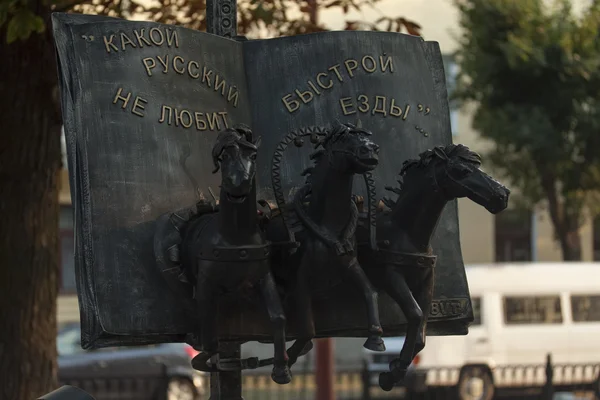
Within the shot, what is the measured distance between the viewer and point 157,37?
661cm

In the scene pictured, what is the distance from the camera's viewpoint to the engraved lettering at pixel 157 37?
21.6 ft

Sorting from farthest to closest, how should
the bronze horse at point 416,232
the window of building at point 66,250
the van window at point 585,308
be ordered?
1. the window of building at point 66,250
2. the van window at point 585,308
3. the bronze horse at point 416,232

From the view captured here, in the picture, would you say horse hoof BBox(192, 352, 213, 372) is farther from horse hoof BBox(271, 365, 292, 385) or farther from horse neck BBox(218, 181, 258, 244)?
horse neck BBox(218, 181, 258, 244)

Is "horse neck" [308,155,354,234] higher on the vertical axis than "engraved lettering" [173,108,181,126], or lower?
lower

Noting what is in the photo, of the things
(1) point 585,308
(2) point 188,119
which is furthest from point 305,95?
(1) point 585,308

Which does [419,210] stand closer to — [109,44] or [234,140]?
[234,140]

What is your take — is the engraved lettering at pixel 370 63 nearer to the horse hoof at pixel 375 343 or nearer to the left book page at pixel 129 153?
the left book page at pixel 129 153

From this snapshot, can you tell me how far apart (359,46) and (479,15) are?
17.5 m

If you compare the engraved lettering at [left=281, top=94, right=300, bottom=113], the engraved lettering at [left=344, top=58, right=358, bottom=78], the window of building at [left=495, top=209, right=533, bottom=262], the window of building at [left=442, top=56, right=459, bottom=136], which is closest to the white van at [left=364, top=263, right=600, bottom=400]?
the window of building at [left=442, top=56, right=459, bottom=136]

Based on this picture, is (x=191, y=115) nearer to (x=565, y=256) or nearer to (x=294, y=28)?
(x=294, y=28)

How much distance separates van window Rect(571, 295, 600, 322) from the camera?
20641 millimetres

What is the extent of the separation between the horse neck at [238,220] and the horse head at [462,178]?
40.4 inches

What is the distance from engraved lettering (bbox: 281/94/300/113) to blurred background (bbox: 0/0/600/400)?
289 centimetres

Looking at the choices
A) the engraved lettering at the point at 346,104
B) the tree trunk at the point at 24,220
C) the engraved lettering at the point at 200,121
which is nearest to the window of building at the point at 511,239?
the tree trunk at the point at 24,220
